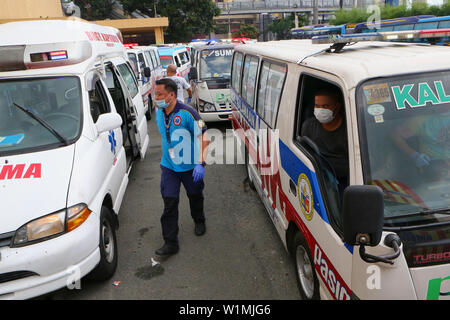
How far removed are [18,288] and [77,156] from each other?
1126mm

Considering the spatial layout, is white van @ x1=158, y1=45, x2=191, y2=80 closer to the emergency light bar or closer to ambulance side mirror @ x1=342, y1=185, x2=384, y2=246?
the emergency light bar

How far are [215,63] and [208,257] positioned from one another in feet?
21.4

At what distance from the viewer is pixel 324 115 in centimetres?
269

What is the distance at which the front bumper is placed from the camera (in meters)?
2.62

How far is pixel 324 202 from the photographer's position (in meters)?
2.26

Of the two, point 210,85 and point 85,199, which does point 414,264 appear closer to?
point 85,199

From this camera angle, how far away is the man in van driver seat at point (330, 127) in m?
2.55

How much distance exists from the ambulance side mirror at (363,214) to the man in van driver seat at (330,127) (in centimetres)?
88

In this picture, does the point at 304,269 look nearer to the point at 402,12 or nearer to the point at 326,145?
the point at 326,145

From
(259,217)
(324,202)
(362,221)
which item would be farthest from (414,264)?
(259,217)

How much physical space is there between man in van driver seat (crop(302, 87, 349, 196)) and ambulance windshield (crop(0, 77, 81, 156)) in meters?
2.19

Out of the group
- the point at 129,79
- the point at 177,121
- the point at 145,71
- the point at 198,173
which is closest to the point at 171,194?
the point at 198,173

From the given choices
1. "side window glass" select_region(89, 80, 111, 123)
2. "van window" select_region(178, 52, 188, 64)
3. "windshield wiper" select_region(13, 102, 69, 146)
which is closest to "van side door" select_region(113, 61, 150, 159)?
"side window glass" select_region(89, 80, 111, 123)

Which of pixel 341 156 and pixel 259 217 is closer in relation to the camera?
pixel 341 156
